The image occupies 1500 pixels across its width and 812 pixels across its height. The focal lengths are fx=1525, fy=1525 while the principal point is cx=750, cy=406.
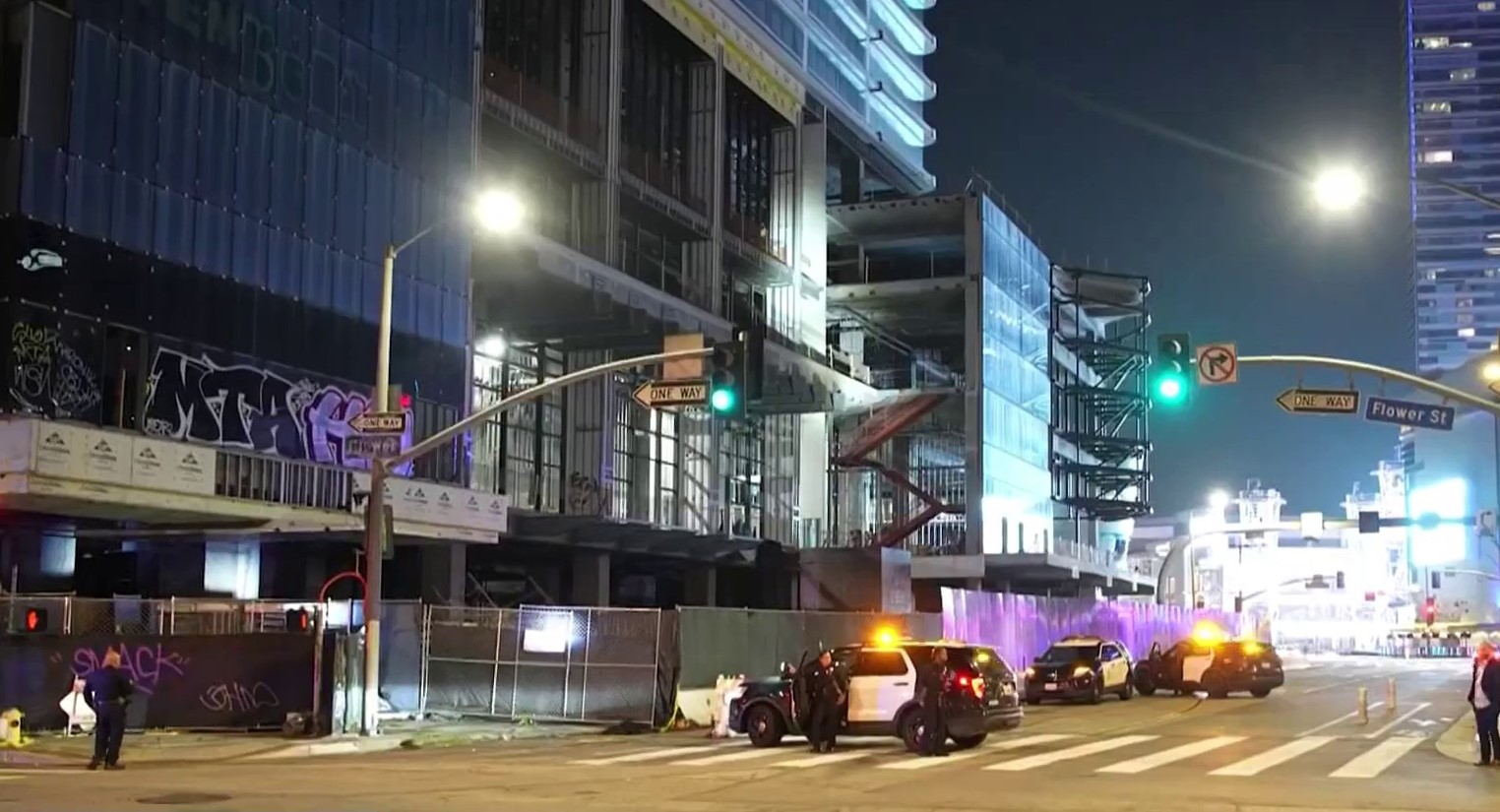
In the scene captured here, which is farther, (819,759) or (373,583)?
(373,583)

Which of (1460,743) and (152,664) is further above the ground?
(152,664)

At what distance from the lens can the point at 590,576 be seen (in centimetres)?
5281

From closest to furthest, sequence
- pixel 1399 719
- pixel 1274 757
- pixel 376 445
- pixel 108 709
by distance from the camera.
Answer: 1. pixel 108 709
2. pixel 1274 757
3. pixel 376 445
4. pixel 1399 719

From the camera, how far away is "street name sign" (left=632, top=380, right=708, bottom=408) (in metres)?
23.4

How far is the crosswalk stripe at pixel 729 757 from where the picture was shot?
21247 mm

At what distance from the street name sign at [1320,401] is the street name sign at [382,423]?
1418cm

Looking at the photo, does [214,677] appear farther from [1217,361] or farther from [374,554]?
[1217,361]

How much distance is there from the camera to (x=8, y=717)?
24141 millimetres

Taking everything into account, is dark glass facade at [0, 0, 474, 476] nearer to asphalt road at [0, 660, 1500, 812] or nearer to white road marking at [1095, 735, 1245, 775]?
asphalt road at [0, 660, 1500, 812]

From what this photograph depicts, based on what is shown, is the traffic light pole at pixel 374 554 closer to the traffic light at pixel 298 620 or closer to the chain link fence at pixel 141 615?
the traffic light at pixel 298 620

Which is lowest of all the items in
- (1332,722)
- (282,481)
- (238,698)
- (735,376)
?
(1332,722)

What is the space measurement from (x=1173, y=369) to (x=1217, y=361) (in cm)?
119

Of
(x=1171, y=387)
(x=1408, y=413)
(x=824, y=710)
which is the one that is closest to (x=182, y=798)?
(x=824, y=710)

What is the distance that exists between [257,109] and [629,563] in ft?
99.8
